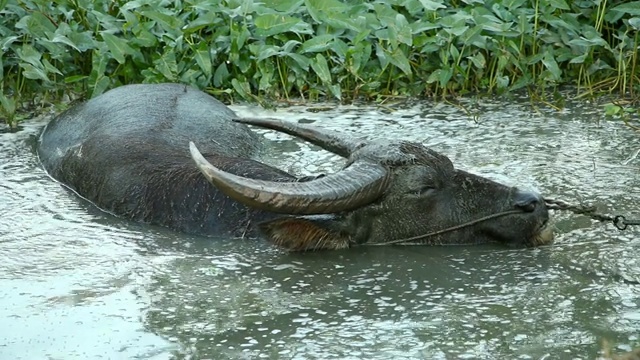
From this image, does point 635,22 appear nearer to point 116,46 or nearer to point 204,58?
point 204,58

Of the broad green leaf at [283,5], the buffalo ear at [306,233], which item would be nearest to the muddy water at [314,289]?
the buffalo ear at [306,233]

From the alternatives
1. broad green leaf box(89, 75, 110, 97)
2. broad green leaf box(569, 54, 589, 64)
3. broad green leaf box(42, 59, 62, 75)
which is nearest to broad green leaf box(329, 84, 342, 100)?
broad green leaf box(89, 75, 110, 97)

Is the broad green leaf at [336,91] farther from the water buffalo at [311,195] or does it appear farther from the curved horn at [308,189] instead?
the curved horn at [308,189]

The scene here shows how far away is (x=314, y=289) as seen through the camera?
15.6ft

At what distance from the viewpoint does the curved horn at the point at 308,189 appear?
186 inches

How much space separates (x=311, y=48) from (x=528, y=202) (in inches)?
110

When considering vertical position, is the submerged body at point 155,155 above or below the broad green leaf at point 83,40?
below

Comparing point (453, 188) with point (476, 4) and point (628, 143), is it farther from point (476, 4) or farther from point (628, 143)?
point (476, 4)

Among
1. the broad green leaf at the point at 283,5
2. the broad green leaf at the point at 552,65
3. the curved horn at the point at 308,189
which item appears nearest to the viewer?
the curved horn at the point at 308,189

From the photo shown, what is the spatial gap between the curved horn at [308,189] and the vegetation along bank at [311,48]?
2.53 m

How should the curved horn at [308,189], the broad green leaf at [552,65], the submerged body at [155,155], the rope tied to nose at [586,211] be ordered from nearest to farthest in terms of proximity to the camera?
the curved horn at [308,189], the rope tied to nose at [586,211], the submerged body at [155,155], the broad green leaf at [552,65]

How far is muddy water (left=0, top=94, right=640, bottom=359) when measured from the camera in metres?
4.18

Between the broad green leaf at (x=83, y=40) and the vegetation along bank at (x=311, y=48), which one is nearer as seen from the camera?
the vegetation along bank at (x=311, y=48)

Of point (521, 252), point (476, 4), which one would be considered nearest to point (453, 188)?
point (521, 252)
